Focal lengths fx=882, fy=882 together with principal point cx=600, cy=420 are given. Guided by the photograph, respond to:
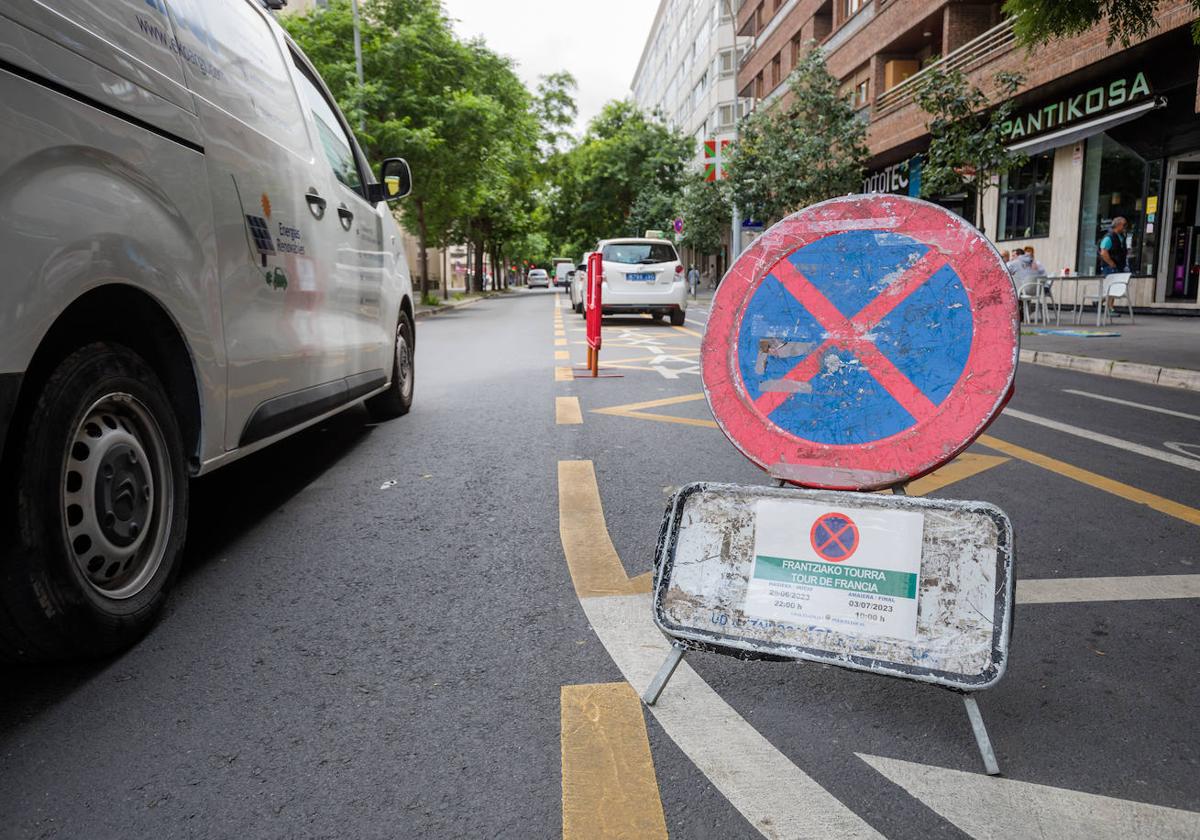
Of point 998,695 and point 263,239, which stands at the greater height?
point 263,239

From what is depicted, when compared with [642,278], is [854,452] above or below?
below

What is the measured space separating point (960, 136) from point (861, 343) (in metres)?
14.6

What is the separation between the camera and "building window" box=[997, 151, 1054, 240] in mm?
20391

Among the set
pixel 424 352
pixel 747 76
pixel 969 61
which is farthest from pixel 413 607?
pixel 747 76

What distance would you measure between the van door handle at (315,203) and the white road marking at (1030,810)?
326 cm

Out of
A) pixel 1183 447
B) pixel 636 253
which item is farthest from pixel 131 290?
pixel 636 253

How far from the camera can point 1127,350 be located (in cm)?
1080

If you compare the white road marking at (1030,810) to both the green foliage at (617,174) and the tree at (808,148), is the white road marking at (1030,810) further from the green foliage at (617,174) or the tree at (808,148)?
the green foliage at (617,174)

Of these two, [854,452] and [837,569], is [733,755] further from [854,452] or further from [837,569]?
[854,452]

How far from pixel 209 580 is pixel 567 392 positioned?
191 inches

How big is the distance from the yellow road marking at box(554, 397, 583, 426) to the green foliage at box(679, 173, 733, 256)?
26462 mm

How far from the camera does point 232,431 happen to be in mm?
3047

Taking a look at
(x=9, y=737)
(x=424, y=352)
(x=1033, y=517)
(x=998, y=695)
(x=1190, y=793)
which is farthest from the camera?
(x=424, y=352)

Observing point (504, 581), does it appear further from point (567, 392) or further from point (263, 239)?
point (567, 392)
